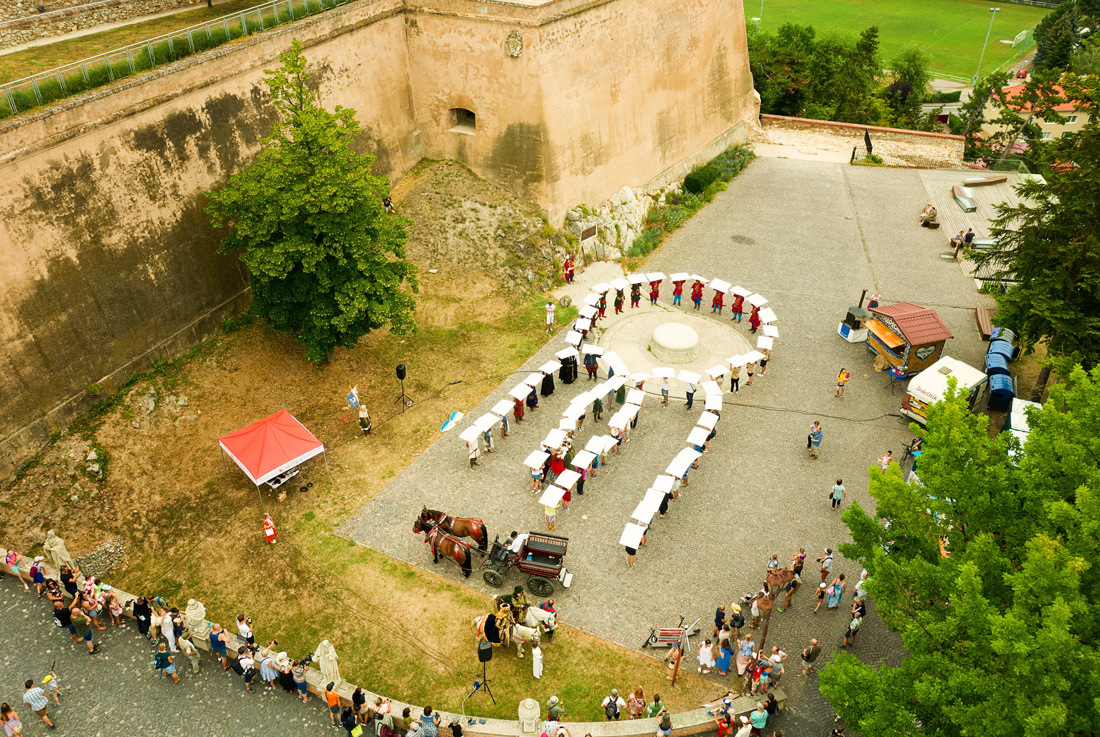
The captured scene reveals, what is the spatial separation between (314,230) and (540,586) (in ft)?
37.7

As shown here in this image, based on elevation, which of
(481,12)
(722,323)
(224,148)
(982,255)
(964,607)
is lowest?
(722,323)

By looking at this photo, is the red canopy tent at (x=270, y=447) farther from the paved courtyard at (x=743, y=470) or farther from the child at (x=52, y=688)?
the child at (x=52, y=688)

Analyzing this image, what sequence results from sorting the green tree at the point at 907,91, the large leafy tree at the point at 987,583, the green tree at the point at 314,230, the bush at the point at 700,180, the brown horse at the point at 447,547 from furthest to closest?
the green tree at the point at 907,91 → the bush at the point at 700,180 → the green tree at the point at 314,230 → the brown horse at the point at 447,547 → the large leafy tree at the point at 987,583

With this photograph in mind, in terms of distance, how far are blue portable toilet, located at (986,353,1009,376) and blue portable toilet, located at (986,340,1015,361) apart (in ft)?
0.48

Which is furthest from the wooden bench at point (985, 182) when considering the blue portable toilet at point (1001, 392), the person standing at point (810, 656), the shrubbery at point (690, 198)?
the person standing at point (810, 656)

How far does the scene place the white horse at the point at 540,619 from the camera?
16.4m

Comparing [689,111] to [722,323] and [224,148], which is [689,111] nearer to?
[722,323]

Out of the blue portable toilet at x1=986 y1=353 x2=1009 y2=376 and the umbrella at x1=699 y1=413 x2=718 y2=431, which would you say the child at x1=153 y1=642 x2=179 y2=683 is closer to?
the umbrella at x1=699 y1=413 x2=718 y2=431

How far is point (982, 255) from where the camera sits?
952 inches

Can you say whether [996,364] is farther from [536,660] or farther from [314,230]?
[314,230]

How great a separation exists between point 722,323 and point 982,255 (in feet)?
27.6

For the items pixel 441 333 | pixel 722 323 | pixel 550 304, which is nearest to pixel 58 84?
pixel 441 333

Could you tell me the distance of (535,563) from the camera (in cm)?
1769

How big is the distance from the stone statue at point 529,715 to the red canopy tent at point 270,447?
864 centimetres
